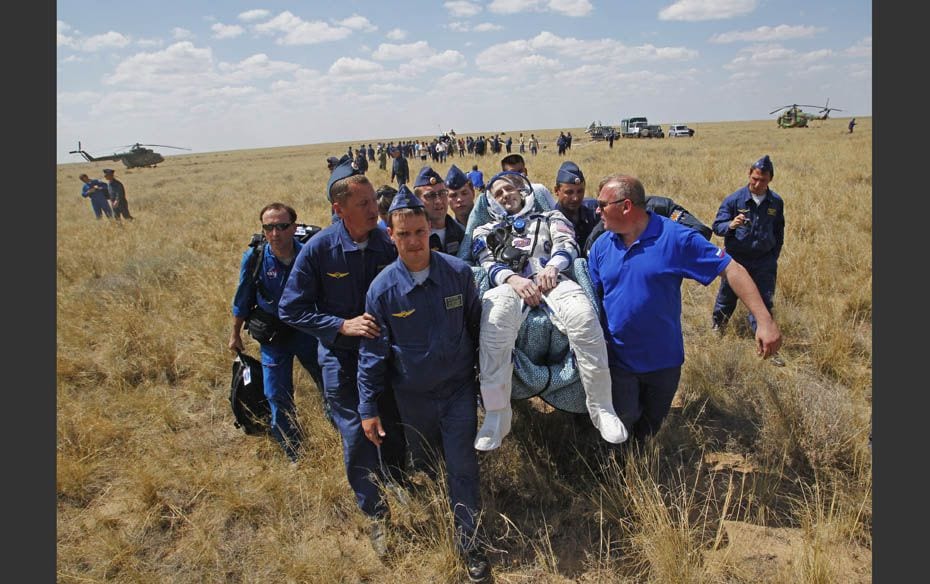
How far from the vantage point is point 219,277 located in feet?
24.8

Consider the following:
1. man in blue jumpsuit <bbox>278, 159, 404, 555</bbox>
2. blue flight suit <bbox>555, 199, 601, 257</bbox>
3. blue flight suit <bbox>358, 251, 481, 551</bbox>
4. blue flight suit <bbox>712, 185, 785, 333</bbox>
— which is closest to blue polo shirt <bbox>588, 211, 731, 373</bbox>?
blue flight suit <bbox>358, 251, 481, 551</bbox>

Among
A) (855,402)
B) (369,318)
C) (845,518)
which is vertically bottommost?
(845,518)

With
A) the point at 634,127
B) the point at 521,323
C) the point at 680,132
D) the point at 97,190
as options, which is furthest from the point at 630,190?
the point at 634,127

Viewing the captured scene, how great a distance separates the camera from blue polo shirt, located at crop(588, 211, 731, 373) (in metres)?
2.69

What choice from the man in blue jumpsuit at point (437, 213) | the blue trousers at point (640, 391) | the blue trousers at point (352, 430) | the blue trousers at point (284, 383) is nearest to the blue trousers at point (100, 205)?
the blue trousers at point (284, 383)

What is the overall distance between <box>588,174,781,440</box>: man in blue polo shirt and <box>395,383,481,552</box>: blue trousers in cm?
93

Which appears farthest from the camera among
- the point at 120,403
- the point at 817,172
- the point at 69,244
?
the point at 817,172

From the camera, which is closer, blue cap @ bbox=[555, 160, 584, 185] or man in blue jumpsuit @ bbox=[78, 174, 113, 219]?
blue cap @ bbox=[555, 160, 584, 185]

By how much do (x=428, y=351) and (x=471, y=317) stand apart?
33cm

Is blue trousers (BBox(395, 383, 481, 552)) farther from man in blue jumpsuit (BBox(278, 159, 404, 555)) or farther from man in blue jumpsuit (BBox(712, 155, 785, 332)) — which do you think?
man in blue jumpsuit (BBox(712, 155, 785, 332))

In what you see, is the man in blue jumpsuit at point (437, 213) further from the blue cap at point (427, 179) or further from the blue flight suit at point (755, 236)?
the blue flight suit at point (755, 236)

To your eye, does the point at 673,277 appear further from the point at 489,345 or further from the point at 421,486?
the point at 421,486

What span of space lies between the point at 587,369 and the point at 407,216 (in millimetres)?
1279

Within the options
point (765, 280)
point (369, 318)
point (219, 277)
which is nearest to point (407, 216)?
point (369, 318)
